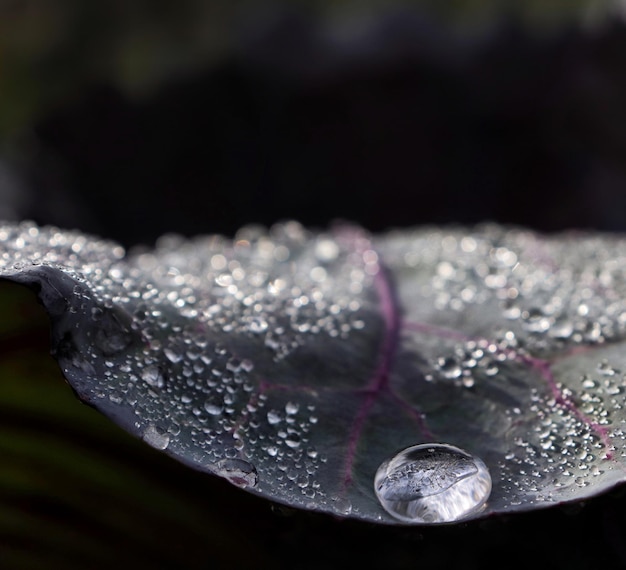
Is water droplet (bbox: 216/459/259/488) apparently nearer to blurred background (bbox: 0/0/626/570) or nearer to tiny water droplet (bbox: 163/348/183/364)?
tiny water droplet (bbox: 163/348/183/364)

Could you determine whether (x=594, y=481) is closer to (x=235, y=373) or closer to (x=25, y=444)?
(x=235, y=373)

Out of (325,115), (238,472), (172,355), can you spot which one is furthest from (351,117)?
(238,472)

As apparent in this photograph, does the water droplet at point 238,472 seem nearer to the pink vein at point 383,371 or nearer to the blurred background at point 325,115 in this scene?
the pink vein at point 383,371

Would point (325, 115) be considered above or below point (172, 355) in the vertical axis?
above

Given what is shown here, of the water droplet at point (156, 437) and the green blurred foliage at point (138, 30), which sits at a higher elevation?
the green blurred foliage at point (138, 30)

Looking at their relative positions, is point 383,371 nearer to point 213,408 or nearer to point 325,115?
point 213,408

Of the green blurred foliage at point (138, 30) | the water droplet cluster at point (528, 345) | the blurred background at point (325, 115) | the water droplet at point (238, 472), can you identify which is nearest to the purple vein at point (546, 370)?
the water droplet cluster at point (528, 345)

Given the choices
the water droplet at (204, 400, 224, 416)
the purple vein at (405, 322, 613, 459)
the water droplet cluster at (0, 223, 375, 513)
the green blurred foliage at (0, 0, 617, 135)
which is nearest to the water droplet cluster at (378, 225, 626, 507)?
the purple vein at (405, 322, 613, 459)
